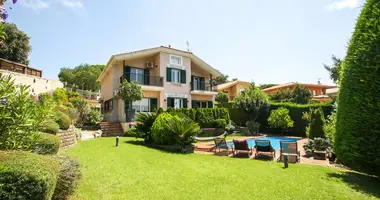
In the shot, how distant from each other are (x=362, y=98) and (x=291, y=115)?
18.6 m

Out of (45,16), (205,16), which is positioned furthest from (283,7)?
(45,16)

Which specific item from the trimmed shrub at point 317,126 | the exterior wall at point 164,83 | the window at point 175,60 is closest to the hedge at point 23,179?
the trimmed shrub at point 317,126

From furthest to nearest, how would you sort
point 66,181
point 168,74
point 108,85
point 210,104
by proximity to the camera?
point 210,104, point 108,85, point 168,74, point 66,181

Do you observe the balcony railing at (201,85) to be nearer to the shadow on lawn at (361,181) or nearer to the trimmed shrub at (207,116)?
the trimmed shrub at (207,116)

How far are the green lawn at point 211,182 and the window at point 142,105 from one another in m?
12.5

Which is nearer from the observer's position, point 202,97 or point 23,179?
point 23,179

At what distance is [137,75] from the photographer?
20859mm

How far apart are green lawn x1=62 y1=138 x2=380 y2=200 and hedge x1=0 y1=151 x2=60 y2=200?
190cm

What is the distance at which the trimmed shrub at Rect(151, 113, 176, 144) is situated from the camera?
11469 mm

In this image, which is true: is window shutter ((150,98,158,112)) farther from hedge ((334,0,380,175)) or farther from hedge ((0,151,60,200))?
hedge ((0,151,60,200))

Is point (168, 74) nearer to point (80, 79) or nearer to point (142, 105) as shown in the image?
point (142, 105)

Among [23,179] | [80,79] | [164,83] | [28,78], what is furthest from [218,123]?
[80,79]

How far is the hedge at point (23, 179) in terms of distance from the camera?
2545 millimetres

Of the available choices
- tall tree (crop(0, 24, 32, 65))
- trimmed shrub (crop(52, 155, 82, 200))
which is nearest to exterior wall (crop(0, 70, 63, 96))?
tall tree (crop(0, 24, 32, 65))
